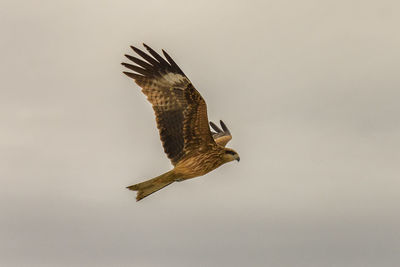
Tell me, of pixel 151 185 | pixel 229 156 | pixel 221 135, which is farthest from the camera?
pixel 221 135

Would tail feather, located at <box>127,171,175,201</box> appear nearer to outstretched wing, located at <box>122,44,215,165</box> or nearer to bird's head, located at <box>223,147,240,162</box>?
outstretched wing, located at <box>122,44,215,165</box>

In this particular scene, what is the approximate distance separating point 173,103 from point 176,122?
0.56m

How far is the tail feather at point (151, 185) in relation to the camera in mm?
21281

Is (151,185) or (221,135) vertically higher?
(221,135)

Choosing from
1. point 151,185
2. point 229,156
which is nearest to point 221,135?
point 229,156

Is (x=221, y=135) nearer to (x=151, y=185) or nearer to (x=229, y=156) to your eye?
(x=229, y=156)

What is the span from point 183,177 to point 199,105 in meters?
2.25

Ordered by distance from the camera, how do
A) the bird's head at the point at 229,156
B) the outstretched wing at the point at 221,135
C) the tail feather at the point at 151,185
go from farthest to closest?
the outstretched wing at the point at 221,135 → the bird's head at the point at 229,156 → the tail feather at the point at 151,185

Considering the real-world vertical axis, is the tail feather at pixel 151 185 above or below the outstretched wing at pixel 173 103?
below

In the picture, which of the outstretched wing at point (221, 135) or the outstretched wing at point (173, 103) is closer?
the outstretched wing at point (173, 103)

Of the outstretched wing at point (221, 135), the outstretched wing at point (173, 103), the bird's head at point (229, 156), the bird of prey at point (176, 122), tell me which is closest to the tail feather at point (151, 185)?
the bird of prey at point (176, 122)

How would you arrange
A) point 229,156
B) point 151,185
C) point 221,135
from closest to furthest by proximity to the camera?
1. point 151,185
2. point 229,156
3. point 221,135

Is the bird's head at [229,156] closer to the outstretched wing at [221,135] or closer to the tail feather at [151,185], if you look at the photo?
the tail feather at [151,185]

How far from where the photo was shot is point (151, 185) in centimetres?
2136
